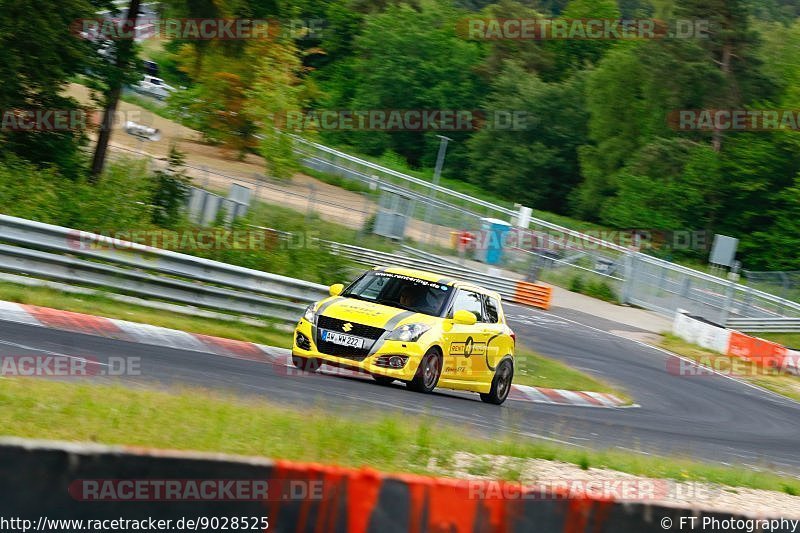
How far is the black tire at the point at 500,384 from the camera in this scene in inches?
638

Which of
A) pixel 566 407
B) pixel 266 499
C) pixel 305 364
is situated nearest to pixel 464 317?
pixel 305 364

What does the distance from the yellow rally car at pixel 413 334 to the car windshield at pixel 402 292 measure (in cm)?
1

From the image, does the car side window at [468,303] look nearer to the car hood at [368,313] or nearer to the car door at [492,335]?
the car door at [492,335]

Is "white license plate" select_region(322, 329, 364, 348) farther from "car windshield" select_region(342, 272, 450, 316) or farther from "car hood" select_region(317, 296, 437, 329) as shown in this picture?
"car windshield" select_region(342, 272, 450, 316)

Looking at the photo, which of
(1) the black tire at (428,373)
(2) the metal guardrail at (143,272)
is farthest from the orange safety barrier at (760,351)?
(1) the black tire at (428,373)

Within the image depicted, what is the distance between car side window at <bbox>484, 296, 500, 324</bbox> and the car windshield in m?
1.05

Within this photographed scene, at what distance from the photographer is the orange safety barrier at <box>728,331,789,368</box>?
32.7m

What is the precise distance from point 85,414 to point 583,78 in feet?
270

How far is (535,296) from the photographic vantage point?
39.2 meters

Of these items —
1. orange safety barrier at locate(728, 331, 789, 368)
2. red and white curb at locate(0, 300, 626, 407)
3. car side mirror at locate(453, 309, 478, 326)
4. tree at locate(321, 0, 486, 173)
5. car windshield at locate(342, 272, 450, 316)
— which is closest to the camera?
red and white curb at locate(0, 300, 626, 407)

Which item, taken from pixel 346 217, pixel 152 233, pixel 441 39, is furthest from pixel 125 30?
pixel 441 39

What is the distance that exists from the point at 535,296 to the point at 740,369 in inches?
346

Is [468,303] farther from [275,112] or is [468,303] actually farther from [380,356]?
[275,112]

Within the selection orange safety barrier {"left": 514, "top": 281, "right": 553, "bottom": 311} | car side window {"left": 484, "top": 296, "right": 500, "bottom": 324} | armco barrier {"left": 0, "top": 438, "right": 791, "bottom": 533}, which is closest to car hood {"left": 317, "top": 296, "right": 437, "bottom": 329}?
car side window {"left": 484, "top": 296, "right": 500, "bottom": 324}
